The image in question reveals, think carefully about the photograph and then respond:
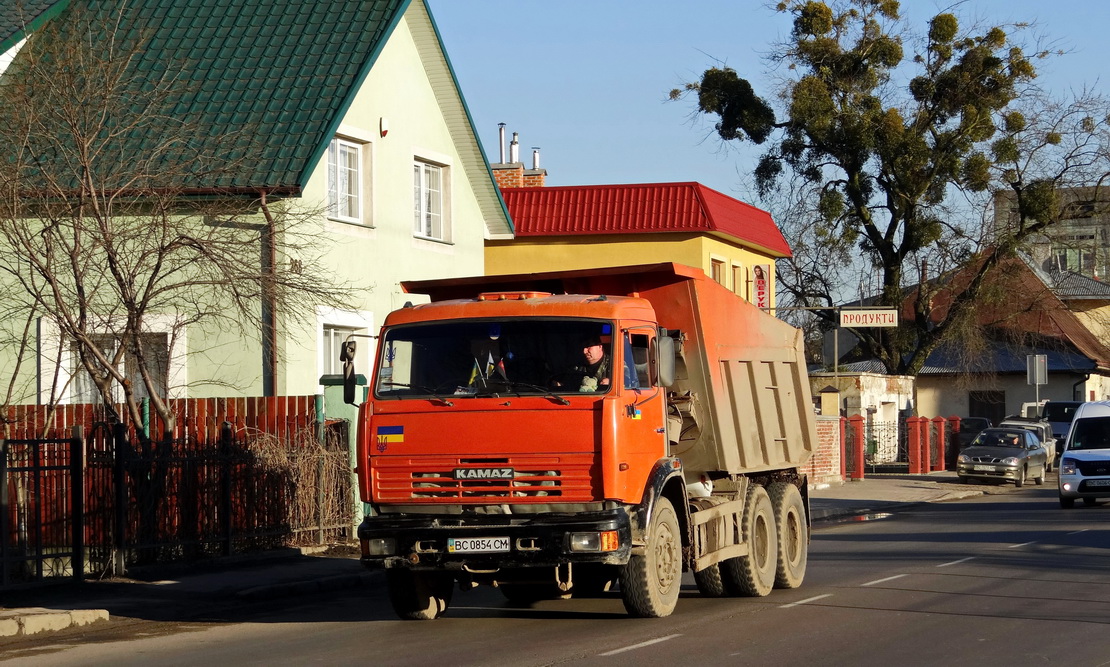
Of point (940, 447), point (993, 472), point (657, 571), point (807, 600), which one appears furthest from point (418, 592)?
point (940, 447)

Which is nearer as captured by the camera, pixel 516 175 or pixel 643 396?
pixel 643 396

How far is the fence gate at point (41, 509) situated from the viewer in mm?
13789

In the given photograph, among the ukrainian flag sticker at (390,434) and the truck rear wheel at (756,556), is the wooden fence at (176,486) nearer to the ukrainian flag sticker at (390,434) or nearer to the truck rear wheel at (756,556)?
the ukrainian flag sticker at (390,434)

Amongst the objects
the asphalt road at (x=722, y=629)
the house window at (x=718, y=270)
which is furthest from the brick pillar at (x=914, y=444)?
the asphalt road at (x=722, y=629)

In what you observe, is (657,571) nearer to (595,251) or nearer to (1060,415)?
(595,251)

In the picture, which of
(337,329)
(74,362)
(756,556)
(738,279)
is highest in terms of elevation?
(738,279)

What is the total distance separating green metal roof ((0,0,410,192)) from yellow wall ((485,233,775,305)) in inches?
410

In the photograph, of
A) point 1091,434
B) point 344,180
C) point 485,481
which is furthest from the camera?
point 1091,434

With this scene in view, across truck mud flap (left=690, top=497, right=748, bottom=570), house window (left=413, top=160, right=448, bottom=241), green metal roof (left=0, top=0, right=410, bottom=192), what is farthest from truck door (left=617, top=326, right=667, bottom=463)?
house window (left=413, top=160, right=448, bottom=241)

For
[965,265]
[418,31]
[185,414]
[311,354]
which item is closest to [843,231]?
[965,265]

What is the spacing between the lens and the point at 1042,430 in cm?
4131

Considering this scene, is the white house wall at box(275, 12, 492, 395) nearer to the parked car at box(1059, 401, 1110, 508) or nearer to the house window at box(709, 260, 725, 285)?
the house window at box(709, 260, 725, 285)

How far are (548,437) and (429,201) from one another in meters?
15.5

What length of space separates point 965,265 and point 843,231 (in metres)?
4.25
